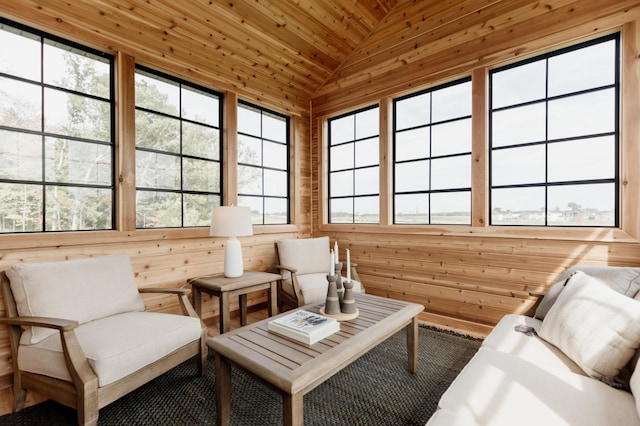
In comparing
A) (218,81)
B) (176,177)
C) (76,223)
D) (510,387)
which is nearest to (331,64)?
(218,81)

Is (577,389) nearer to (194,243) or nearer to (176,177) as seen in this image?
(194,243)

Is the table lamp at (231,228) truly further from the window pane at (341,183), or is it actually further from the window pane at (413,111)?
the window pane at (413,111)

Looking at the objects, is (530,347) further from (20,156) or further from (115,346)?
(20,156)

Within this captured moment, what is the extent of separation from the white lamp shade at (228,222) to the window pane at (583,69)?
2.94 m

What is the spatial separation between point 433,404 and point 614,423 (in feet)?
2.99

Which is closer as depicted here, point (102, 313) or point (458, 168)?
point (102, 313)

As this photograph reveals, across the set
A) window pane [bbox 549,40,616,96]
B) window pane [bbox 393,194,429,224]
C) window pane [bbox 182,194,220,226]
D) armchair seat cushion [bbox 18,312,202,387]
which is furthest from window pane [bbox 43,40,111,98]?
window pane [bbox 549,40,616,96]

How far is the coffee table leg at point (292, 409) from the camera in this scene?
4.02 feet

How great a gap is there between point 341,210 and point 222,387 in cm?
285

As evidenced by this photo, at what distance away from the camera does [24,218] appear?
220cm

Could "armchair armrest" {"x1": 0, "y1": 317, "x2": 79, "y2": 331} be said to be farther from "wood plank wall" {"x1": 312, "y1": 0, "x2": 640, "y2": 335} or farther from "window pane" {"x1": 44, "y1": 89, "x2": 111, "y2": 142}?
"wood plank wall" {"x1": 312, "y1": 0, "x2": 640, "y2": 335}

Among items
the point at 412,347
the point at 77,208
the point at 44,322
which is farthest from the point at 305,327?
the point at 77,208

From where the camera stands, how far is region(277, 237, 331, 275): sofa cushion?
3418mm

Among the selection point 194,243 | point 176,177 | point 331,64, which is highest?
point 331,64
